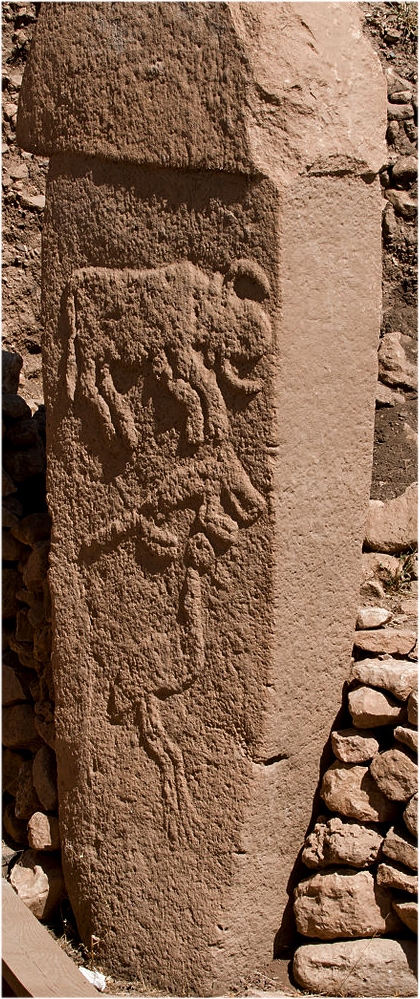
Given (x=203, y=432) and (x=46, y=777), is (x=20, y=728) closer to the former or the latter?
(x=46, y=777)

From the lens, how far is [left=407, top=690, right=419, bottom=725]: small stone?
2.38 meters

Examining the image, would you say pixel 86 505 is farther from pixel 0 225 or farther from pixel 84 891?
pixel 0 225

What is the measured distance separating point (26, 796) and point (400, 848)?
1.26m

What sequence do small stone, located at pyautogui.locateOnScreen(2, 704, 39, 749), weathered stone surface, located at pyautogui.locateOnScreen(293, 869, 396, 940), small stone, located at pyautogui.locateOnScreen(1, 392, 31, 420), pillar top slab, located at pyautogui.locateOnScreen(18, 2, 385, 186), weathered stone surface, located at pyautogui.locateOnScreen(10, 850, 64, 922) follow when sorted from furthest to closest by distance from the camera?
small stone, located at pyautogui.locateOnScreen(1, 392, 31, 420) → small stone, located at pyautogui.locateOnScreen(2, 704, 39, 749) → weathered stone surface, located at pyautogui.locateOnScreen(10, 850, 64, 922) → weathered stone surface, located at pyautogui.locateOnScreen(293, 869, 396, 940) → pillar top slab, located at pyautogui.locateOnScreen(18, 2, 385, 186)

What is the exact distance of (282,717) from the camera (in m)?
2.44

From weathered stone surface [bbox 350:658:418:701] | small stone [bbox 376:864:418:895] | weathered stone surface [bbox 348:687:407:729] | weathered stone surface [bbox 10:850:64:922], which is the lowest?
weathered stone surface [bbox 10:850:64:922]

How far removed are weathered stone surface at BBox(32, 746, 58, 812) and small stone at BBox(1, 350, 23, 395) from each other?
115cm

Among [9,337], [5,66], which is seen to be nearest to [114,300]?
[9,337]

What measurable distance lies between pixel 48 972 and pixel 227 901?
0.46 meters

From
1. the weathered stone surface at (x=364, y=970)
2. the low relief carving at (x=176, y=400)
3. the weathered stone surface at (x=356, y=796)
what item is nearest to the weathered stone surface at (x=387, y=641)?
the weathered stone surface at (x=356, y=796)

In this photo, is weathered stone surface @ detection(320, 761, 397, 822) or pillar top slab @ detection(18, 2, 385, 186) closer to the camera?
pillar top slab @ detection(18, 2, 385, 186)

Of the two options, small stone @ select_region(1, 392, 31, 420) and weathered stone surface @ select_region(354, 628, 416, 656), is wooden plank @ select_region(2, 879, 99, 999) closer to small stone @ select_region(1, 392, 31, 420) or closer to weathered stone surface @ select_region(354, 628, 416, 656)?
weathered stone surface @ select_region(354, 628, 416, 656)

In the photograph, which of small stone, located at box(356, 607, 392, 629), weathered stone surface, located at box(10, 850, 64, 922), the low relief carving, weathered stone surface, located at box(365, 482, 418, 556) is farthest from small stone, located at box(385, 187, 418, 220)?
weathered stone surface, located at box(10, 850, 64, 922)

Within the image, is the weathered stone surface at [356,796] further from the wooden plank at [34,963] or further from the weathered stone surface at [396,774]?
the wooden plank at [34,963]
